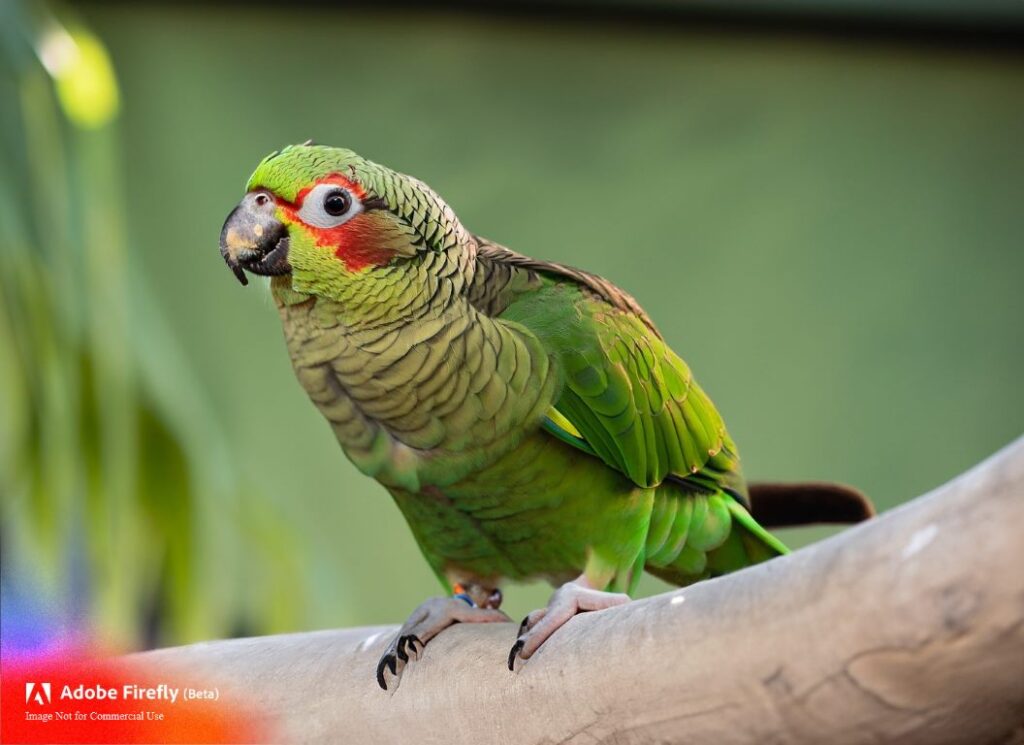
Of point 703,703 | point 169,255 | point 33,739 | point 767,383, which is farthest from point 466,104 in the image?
point 703,703

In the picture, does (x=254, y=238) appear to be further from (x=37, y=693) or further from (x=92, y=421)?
(x=92, y=421)

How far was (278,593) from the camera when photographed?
1609mm

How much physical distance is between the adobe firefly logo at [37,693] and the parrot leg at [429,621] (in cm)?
25

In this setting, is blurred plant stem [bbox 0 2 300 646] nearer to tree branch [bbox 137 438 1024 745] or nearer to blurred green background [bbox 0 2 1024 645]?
blurred green background [bbox 0 2 1024 645]

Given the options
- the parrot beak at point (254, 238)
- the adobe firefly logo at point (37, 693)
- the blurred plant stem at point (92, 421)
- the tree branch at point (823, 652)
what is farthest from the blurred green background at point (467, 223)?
the tree branch at point (823, 652)

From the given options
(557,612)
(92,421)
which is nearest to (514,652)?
(557,612)

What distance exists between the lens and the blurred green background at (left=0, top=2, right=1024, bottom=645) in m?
1.42

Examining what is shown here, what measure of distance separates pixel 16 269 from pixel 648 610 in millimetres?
1119

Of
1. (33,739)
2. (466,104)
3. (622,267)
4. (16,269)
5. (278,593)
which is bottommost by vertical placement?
(278,593)

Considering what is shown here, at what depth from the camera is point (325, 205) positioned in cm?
68

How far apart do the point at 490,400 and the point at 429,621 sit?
0.19 m

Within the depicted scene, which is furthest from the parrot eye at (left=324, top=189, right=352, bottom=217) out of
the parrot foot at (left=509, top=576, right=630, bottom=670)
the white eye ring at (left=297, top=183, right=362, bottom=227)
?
the parrot foot at (left=509, top=576, right=630, bottom=670)

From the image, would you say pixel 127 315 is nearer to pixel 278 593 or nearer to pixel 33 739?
pixel 278 593

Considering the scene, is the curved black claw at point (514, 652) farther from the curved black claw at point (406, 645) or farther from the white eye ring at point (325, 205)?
the white eye ring at point (325, 205)
